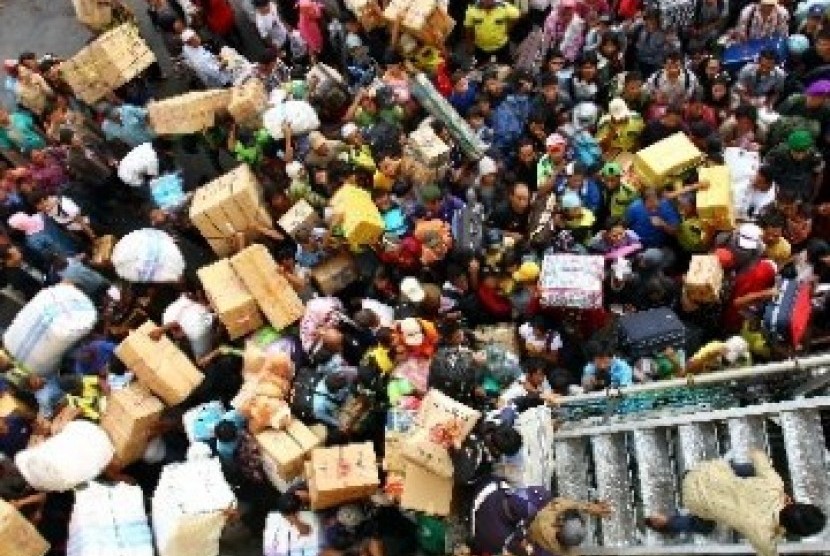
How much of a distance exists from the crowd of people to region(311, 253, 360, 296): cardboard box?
0.03 m

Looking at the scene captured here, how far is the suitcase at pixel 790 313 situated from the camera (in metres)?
7.53

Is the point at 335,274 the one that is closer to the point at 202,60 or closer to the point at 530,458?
the point at 530,458

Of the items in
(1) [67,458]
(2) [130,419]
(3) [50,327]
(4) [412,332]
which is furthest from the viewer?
(3) [50,327]

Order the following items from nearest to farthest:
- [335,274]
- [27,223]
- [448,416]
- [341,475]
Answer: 1. [448,416]
2. [341,475]
3. [335,274]
4. [27,223]

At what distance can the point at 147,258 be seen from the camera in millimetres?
9109

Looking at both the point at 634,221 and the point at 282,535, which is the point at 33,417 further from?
the point at 634,221

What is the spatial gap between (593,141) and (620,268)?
5.38 ft

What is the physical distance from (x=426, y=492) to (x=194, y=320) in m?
2.83

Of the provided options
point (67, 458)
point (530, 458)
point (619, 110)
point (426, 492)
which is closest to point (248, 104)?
point (619, 110)

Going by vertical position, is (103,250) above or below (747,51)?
below

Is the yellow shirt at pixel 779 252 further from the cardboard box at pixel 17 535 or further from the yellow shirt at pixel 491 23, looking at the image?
the cardboard box at pixel 17 535

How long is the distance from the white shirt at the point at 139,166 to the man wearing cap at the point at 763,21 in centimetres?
593

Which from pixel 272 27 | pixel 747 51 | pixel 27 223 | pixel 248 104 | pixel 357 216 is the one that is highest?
pixel 272 27

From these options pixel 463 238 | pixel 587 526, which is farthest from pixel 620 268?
pixel 587 526
